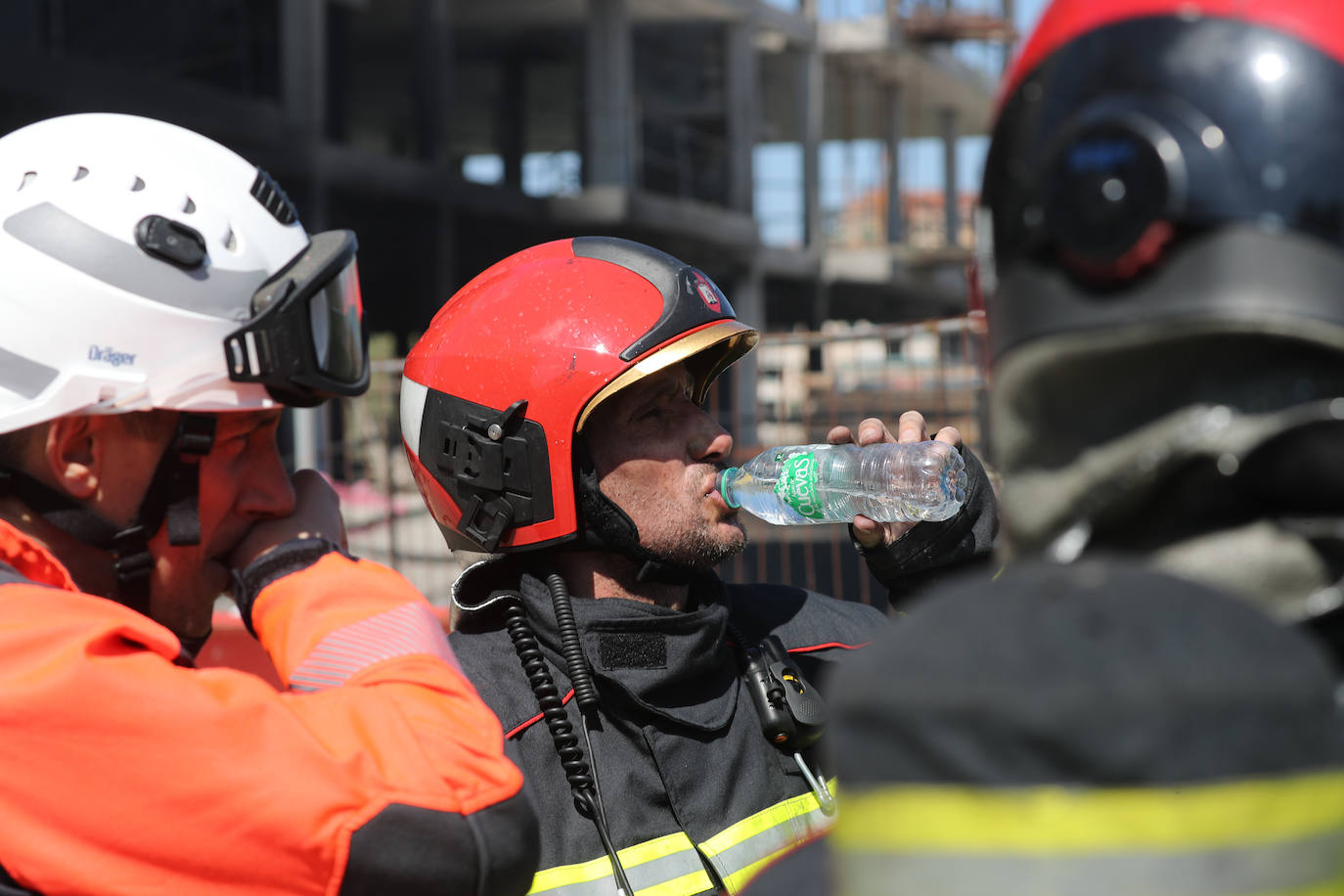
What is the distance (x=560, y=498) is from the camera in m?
2.86

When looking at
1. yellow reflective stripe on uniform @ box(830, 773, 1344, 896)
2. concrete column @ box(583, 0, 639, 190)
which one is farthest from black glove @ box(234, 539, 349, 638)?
concrete column @ box(583, 0, 639, 190)

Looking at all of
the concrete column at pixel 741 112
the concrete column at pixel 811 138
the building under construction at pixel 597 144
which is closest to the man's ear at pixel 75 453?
the building under construction at pixel 597 144

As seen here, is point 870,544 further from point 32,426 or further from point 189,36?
point 189,36

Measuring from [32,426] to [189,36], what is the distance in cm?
1475

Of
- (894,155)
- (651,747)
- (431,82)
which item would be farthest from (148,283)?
(894,155)

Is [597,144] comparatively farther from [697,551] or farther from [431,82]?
[697,551]

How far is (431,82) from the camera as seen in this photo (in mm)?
18297

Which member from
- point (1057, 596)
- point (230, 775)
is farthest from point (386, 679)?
point (1057, 596)

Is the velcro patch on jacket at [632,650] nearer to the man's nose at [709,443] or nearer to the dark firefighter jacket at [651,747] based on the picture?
the dark firefighter jacket at [651,747]

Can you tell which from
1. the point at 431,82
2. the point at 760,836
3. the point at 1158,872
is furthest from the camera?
the point at 431,82

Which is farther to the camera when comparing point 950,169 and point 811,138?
point 950,169

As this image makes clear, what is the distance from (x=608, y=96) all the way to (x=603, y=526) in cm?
1944

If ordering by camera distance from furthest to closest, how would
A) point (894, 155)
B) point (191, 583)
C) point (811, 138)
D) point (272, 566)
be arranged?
point (894, 155) < point (811, 138) < point (191, 583) < point (272, 566)

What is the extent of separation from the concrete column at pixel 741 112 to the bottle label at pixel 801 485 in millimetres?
21751
